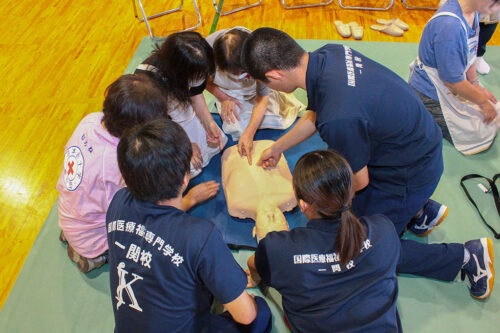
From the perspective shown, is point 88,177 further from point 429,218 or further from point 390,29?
point 390,29

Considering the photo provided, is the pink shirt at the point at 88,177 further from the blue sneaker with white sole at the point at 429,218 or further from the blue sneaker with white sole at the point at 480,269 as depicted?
the blue sneaker with white sole at the point at 480,269

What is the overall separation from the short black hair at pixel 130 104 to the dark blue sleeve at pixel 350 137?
603mm

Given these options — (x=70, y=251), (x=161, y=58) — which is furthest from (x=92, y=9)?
(x=70, y=251)

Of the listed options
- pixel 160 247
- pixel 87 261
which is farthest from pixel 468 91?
pixel 87 261

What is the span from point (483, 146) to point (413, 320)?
1077 millimetres

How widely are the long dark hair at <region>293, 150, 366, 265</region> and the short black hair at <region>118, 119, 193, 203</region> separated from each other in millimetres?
349

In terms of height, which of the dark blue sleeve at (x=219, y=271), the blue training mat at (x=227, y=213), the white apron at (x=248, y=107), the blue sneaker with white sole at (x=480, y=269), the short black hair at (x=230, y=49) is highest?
the short black hair at (x=230, y=49)

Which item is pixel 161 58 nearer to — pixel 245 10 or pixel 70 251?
pixel 70 251

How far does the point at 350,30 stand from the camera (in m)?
2.89

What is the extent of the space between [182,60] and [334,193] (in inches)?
35.0

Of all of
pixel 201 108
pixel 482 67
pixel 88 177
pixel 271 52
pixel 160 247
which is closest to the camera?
pixel 160 247

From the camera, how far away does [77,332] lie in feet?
4.80

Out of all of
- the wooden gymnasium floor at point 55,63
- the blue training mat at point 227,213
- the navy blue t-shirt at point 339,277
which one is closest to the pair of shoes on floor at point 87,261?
the wooden gymnasium floor at point 55,63

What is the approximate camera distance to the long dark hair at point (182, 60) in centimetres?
146
